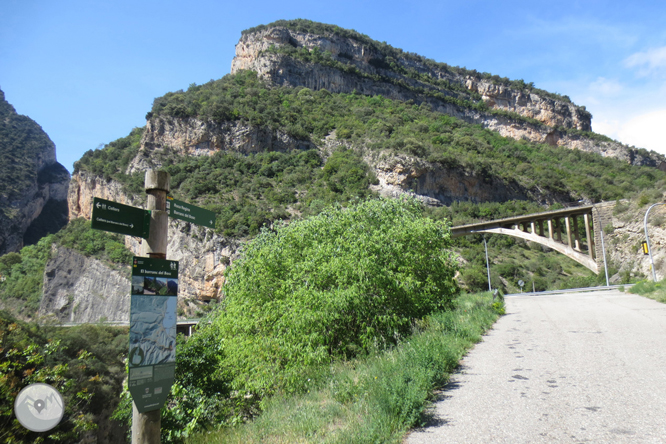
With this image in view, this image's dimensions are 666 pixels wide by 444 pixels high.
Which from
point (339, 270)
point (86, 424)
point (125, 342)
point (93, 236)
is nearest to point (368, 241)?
point (339, 270)

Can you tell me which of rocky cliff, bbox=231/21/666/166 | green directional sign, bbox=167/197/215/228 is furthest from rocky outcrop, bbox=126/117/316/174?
green directional sign, bbox=167/197/215/228

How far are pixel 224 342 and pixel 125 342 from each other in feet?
75.5

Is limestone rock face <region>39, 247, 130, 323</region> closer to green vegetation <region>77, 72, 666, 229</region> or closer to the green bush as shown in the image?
green vegetation <region>77, 72, 666, 229</region>

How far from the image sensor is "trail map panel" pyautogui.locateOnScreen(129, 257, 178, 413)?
3.08 metres

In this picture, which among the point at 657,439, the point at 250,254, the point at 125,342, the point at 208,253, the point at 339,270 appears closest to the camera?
the point at 657,439

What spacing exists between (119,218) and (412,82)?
365 feet

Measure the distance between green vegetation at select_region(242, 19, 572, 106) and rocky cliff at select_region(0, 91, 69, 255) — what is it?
220 ft

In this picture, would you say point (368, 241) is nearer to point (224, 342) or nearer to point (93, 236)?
point (224, 342)

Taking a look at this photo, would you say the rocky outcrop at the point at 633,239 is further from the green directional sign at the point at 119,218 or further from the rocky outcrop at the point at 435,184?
the green directional sign at the point at 119,218

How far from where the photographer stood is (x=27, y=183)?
98.2 m

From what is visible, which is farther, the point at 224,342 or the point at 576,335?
the point at 224,342

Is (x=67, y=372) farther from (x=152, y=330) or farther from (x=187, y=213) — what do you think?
(x=152, y=330)

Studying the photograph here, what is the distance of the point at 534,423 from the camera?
12.5ft

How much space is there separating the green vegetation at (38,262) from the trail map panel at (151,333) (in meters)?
53.7
